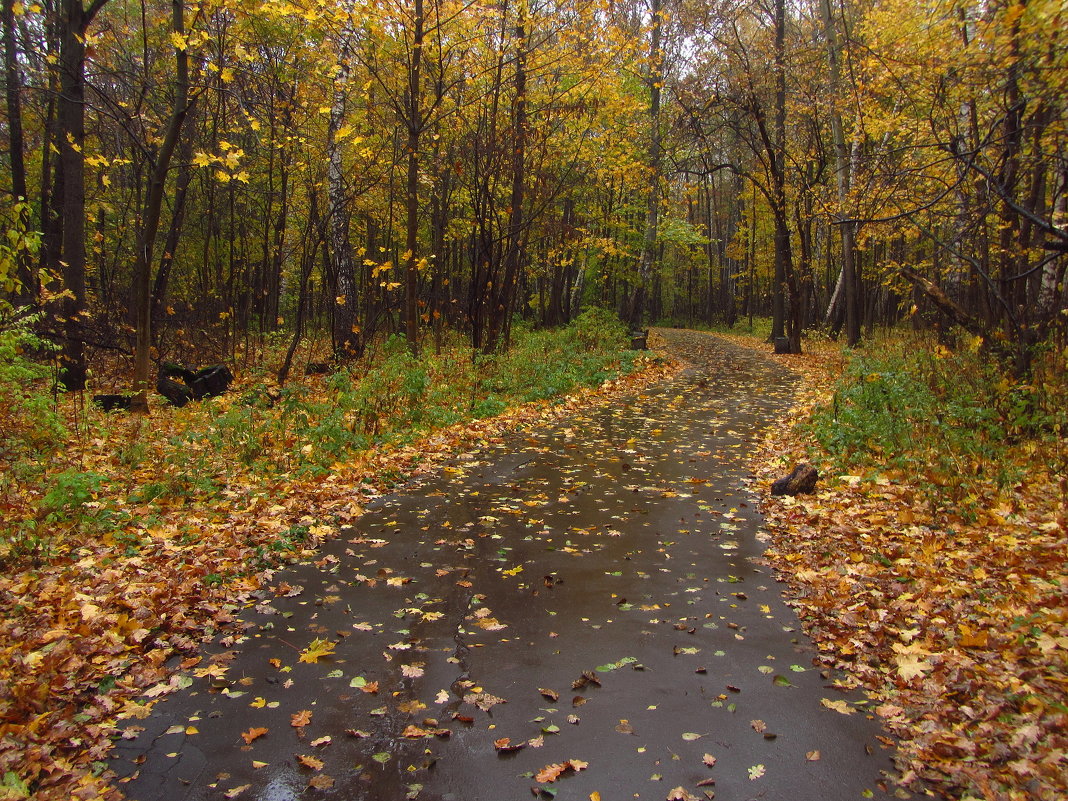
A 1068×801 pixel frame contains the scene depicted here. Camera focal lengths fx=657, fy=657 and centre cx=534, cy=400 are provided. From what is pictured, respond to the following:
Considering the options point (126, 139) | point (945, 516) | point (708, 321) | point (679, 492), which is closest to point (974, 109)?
point (945, 516)

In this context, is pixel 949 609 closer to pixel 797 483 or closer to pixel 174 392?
pixel 797 483

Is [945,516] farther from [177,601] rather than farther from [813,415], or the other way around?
[177,601]

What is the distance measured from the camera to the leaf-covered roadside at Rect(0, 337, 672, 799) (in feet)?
10.3

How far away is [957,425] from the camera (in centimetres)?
788

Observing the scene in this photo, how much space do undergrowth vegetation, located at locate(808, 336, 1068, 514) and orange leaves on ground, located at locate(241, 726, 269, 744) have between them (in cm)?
578

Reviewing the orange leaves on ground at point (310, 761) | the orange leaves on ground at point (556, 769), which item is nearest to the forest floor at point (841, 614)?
the orange leaves on ground at point (310, 761)

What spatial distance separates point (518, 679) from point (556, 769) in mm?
779

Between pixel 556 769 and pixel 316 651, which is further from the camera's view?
pixel 316 651

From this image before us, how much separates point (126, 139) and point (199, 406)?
380 inches

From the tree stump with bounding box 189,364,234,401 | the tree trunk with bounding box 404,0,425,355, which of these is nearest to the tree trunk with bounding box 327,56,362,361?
the tree trunk with bounding box 404,0,425,355

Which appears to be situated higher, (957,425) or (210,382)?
(210,382)

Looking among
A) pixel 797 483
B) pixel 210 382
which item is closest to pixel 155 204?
pixel 210 382

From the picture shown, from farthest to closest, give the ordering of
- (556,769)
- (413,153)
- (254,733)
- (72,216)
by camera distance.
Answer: (413,153) < (72,216) < (254,733) < (556,769)

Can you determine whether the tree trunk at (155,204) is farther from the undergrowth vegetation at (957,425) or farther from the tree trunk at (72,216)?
the undergrowth vegetation at (957,425)
